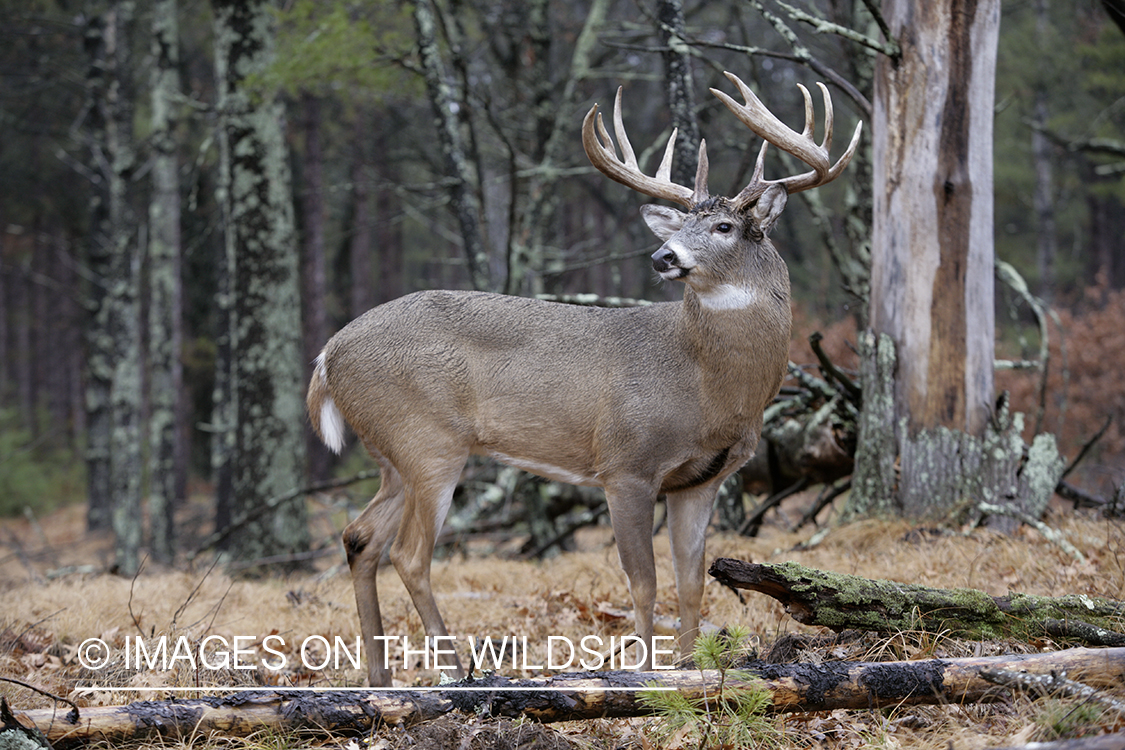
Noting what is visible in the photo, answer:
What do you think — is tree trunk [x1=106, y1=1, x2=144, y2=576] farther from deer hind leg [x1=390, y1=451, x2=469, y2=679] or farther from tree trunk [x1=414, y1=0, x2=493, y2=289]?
deer hind leg [x1=390, y1=451, x2=469, y2=679]

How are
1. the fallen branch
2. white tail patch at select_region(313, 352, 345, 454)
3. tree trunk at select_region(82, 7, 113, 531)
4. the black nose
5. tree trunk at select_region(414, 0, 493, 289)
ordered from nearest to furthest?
the fallen branch → the black nose → white tail patch at select_region(313, 352, 345, 454) → tree trunk at select_region(414, 0, 493, 289) → tree trunk at select_region(82, 7, 113, 531)

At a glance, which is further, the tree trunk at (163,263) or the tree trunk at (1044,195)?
the tree trunk at (1044,195)

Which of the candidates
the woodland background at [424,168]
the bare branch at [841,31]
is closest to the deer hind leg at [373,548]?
the woodland background at [424,168]

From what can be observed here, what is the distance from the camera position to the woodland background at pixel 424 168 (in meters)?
8.21

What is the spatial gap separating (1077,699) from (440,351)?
3004 millimetres

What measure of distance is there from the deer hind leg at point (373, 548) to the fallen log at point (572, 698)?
1365 mm

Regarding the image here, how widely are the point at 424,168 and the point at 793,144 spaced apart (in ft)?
54.8

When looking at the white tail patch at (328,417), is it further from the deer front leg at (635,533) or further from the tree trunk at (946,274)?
the tree trunk at (946,274)

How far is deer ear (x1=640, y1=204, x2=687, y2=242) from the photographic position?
451 cm

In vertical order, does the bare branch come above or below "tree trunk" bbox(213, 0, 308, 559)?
above

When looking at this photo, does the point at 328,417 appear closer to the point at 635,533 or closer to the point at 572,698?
the point at 635,533

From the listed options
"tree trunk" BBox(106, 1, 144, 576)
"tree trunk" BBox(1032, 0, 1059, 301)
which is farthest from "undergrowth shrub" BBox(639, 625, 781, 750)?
"tree trunk" BBox(1032, 0, 1059, 301)

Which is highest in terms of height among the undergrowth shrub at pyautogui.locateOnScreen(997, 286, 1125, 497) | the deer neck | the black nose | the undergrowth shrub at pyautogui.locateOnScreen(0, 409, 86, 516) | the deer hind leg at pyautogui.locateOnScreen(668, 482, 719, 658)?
the black nose

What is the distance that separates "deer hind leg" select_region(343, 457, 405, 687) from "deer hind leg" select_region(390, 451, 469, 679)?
235 millimetres
